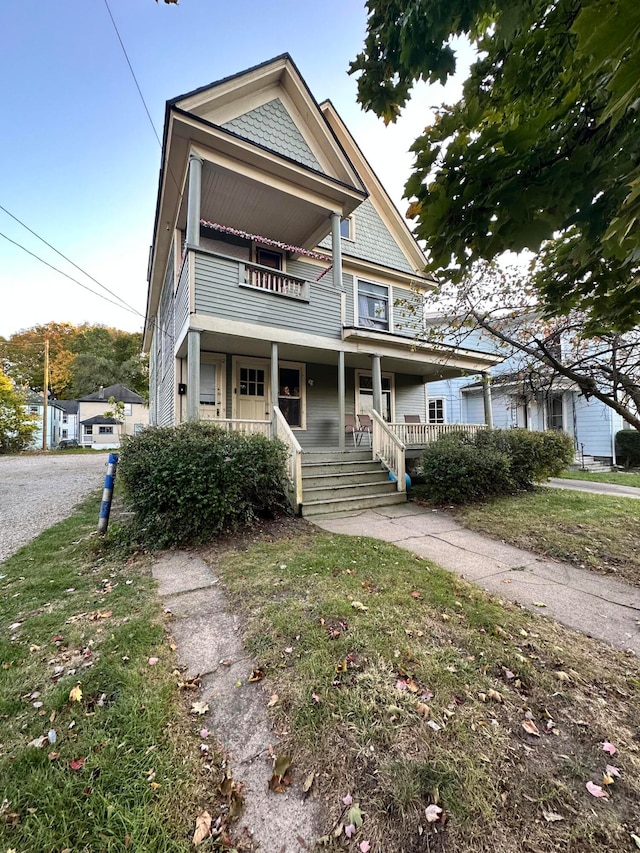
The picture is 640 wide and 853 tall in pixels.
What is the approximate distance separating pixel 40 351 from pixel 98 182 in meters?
41.7

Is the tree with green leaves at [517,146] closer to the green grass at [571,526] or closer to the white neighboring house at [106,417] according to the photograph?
the green grass at [571,526]

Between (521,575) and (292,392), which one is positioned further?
(292,392)

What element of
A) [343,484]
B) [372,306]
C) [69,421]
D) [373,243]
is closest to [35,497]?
[343,484]

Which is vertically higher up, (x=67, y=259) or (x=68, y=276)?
(x=67, y=259)

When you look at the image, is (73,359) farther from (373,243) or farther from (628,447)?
(628,447)

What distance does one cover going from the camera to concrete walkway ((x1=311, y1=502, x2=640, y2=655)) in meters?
3.07

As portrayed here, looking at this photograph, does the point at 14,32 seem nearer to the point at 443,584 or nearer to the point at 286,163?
the point at 286,163

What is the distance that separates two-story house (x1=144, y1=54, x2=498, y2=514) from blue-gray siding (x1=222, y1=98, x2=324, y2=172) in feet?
0.10

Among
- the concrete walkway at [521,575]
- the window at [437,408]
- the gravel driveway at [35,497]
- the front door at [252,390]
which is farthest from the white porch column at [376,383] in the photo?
the window at [437,408]

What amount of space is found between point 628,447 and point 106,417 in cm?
4071

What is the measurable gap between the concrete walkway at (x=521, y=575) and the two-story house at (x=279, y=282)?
139 cm

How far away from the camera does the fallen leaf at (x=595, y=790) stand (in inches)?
59.9

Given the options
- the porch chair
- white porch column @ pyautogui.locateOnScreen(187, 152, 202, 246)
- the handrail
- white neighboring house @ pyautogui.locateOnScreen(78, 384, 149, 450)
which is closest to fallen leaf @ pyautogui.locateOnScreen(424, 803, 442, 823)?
the handrail

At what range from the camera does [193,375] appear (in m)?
6.95
